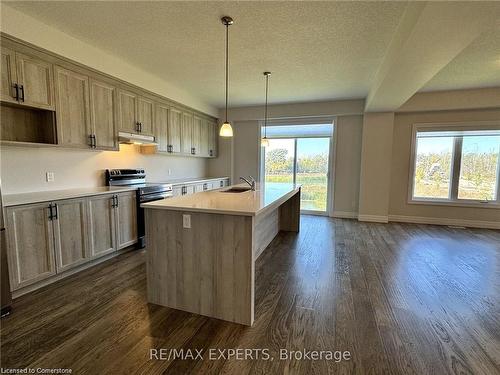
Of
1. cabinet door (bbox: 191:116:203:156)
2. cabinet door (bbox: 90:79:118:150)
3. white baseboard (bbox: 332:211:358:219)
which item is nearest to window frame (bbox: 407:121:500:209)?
white baseboard (bbox: 332:211:358:219)

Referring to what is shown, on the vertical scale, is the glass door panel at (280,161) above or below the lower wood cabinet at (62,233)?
above

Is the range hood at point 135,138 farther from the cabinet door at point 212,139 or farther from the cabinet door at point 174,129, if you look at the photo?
the cabinet door at point 212,139

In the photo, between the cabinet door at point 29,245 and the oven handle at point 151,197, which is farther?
the oven handle at point 151,197

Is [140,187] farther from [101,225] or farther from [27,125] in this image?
[27,125]

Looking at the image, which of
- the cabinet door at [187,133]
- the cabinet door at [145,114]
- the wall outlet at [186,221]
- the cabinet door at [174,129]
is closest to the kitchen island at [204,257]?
the wall outlet at [186,221]

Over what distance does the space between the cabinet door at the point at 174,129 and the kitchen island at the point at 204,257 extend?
9.35ft

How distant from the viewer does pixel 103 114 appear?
10.9 ft

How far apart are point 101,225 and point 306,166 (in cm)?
471

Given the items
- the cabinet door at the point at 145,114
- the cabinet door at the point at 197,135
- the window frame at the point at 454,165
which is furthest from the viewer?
the cabinet door at the point at 197,135

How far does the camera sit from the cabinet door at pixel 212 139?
6254 millimetres

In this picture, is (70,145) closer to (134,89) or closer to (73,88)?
(73,88)

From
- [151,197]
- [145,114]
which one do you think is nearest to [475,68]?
[145,114]

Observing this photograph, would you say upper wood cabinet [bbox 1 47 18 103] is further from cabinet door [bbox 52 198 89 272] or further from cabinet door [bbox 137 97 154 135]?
cabinet door [bbox 137 97 154 135]

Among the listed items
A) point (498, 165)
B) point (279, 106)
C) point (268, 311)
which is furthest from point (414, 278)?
point (279, 106)
